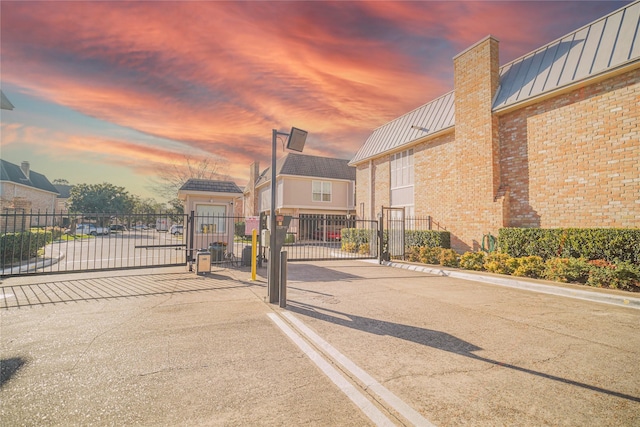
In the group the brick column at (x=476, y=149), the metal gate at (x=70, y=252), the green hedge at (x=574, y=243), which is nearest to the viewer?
the green hedge at (x=574, y=243)

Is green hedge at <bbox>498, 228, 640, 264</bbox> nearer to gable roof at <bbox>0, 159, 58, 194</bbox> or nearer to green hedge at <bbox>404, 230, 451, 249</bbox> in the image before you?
green hedge at <bbox>404, 230, 451, 249</bbox>

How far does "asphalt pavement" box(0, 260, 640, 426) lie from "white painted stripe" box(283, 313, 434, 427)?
0.05ft

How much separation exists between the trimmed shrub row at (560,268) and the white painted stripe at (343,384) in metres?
7.70

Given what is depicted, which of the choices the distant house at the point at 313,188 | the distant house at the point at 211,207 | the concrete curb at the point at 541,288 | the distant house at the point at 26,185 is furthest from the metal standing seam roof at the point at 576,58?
the distant house at the point at 26,185

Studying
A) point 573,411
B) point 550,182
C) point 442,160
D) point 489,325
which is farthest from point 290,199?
point 573,411

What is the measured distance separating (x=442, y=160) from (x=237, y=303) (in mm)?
13172

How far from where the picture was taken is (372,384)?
2.91 meters

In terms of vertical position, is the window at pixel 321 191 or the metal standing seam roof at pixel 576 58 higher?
the metal standing seam roof at pixel 576 58

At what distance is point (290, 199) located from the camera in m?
30.0

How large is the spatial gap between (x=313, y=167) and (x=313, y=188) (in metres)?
2.37

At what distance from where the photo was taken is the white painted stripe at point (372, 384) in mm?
2404

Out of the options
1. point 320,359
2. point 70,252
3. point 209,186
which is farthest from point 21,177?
point 320,359

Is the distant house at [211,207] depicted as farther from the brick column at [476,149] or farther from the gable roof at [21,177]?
the gable roof at [21,177]

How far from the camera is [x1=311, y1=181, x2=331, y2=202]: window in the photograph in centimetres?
3114
